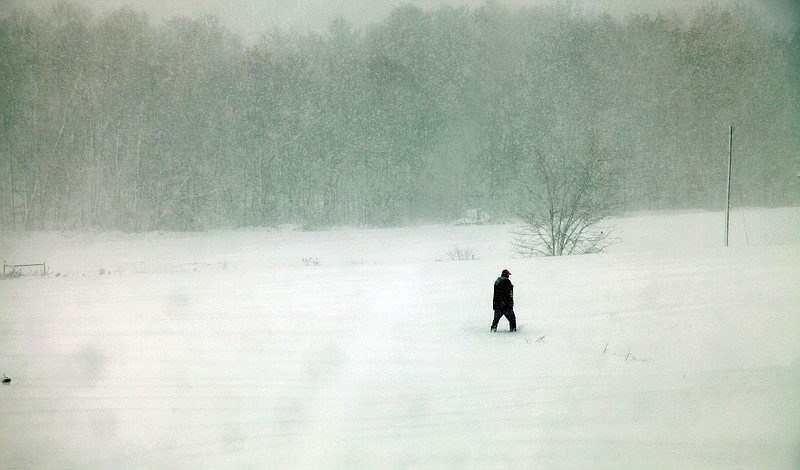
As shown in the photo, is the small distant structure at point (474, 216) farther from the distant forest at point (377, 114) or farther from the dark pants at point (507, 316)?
the dark pants at point (507, 316)

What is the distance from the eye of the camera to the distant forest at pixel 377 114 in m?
3.88

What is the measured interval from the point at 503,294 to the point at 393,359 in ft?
2.23

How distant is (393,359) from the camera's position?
8.16ft

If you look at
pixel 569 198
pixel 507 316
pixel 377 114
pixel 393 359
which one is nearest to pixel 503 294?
pixel 507 316

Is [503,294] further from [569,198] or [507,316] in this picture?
[569,198]

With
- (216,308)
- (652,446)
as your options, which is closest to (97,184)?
(216,308)

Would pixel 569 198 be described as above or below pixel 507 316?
above

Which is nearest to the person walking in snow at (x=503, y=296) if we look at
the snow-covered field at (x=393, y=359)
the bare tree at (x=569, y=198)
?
the snow-covered field at (x=393, y=359)

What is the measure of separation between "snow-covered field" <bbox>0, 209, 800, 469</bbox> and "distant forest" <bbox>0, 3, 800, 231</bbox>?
0.63 metres

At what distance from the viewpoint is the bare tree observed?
17.7ft

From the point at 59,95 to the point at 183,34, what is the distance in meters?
1.51

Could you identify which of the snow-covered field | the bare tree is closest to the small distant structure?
the bare tree

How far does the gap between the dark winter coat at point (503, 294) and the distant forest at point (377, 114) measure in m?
2.02

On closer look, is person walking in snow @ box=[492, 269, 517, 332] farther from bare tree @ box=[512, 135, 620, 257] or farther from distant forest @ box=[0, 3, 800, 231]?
bare tree @ box=[512, 135, 620, 257]
